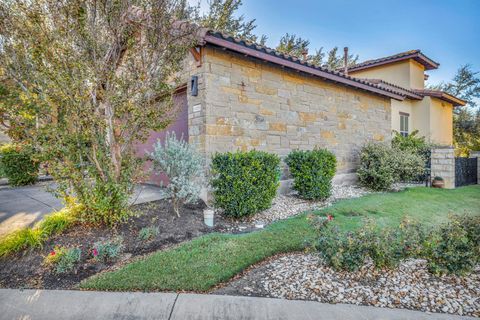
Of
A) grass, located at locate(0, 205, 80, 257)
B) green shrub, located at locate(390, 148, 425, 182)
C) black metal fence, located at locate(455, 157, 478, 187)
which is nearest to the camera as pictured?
grass, located at locate(0, 205, 80, 257)

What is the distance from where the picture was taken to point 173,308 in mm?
2256

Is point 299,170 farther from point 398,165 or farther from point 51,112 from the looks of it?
point 51,112

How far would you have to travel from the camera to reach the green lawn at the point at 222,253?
271 centimetres

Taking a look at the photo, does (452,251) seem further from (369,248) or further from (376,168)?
(376,168)

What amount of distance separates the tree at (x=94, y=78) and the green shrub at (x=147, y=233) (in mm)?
445

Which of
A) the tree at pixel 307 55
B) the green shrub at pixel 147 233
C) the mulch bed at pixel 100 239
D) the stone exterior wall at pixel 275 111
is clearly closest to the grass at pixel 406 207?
the stone exterior wall at pixel 275 111

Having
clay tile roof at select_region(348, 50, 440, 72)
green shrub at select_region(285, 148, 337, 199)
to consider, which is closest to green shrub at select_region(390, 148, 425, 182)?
green shrub at select_region(285, 148, 337, 199)

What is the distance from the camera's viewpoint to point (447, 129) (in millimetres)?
15938

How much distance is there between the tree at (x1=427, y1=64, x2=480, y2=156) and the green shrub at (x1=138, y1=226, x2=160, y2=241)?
22.8 meters

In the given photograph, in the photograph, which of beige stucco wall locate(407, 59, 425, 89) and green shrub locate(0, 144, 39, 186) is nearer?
green shrub locate(0, 144, 39, 186)

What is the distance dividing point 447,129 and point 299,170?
14788 mm

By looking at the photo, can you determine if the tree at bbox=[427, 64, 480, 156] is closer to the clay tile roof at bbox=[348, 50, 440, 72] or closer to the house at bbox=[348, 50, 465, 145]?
the house at bbox=[348, 50, 465, 145]

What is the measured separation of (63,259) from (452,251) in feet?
14.2

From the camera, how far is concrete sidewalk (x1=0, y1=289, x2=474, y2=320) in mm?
2160
